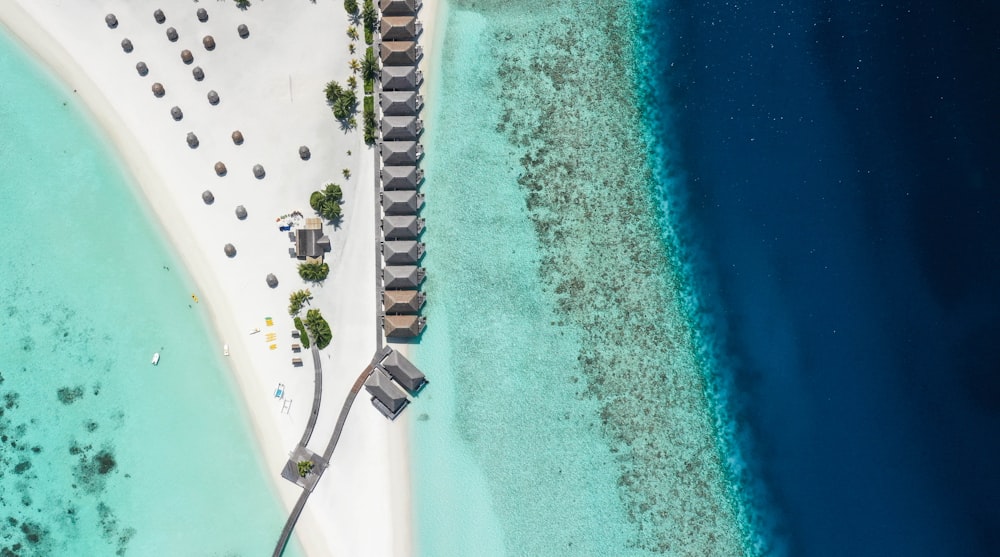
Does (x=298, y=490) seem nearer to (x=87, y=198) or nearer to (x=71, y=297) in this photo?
(x=71, y=297)

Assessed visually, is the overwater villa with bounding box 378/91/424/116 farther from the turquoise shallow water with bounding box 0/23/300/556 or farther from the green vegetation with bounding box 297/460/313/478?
the green vegetation with bounding box 297/460/313/478

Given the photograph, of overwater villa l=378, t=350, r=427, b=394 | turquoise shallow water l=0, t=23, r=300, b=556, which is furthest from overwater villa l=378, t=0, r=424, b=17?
overwater villa l=378, t=350, r=427, b=394

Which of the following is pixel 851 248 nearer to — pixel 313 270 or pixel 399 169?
pixel 399 169

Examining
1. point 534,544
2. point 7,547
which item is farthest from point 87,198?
point 534,544

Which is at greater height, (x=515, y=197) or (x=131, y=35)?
(x=131, y=35)

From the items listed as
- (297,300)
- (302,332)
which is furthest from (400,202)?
(302,332)

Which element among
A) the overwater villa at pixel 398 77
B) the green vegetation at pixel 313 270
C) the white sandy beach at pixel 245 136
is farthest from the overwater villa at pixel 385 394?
the overwater villa at pixel 398 77

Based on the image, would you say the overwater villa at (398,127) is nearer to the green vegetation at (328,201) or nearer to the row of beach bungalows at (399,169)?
the row of beach bungalows at (399,169)
